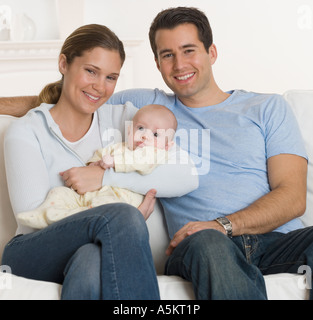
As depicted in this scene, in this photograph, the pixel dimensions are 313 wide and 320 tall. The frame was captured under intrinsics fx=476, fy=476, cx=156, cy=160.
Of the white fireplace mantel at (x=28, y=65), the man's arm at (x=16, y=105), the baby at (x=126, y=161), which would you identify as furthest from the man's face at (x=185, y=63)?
the white fireplace mantel at (x=28, y=65)

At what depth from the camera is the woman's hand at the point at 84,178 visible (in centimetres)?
157

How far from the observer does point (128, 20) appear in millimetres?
4480

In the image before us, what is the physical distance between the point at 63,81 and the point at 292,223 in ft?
3.28

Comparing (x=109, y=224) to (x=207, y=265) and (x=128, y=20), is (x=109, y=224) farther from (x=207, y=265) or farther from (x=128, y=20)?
(x=128, y=20)

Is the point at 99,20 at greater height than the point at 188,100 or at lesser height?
greater

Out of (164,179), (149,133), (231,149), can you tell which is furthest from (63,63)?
(231,149)

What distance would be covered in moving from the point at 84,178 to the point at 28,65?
3026mm

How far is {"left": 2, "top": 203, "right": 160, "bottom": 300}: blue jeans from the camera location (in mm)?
1242

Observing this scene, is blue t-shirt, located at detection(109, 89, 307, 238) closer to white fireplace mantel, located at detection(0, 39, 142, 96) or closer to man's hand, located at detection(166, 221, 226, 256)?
man's hand, located at detection(166, 221, 226, 256)

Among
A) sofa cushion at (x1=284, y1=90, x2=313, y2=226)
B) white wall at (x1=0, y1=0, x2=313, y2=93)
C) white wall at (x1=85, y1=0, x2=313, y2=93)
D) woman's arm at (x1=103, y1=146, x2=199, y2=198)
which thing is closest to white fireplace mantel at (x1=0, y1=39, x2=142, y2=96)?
white wall at (x1=0, y1=0, x2=313, y2=93)

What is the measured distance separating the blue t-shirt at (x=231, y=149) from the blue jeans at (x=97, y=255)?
42 cm
